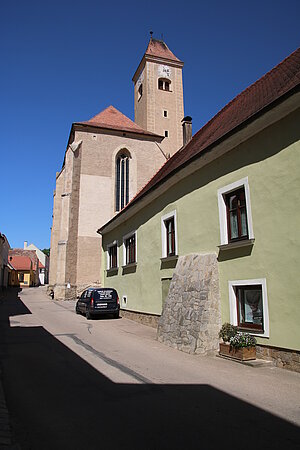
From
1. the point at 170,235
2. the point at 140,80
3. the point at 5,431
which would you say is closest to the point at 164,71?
the point at 140,80

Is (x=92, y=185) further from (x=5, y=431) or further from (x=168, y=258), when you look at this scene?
(x=5, y=431)

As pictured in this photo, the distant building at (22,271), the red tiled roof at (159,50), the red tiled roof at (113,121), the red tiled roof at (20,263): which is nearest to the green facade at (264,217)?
the red tiled roof at (113,121)

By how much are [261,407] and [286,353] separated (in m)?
2.62

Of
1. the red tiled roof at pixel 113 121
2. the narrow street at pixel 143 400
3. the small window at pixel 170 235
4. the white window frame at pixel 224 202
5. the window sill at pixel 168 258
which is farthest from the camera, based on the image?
the red tiled roof at pixel 113 121

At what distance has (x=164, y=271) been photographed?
13023 mm

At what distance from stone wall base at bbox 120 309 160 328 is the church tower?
26982 mm

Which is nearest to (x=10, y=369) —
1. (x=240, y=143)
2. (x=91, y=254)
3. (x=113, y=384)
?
(x=113, y=384)

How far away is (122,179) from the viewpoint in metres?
33.7

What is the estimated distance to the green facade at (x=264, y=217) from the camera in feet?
23.3

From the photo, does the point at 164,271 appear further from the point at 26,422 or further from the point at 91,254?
the point at 91,254

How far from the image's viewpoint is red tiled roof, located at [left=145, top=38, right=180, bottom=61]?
44.7 meters

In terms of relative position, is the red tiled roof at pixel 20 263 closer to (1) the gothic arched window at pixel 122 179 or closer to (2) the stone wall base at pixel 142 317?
(1) the gothic arched window at pixel 122 179

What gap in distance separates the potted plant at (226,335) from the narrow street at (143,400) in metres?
0.28

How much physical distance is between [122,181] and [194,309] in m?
25.4
